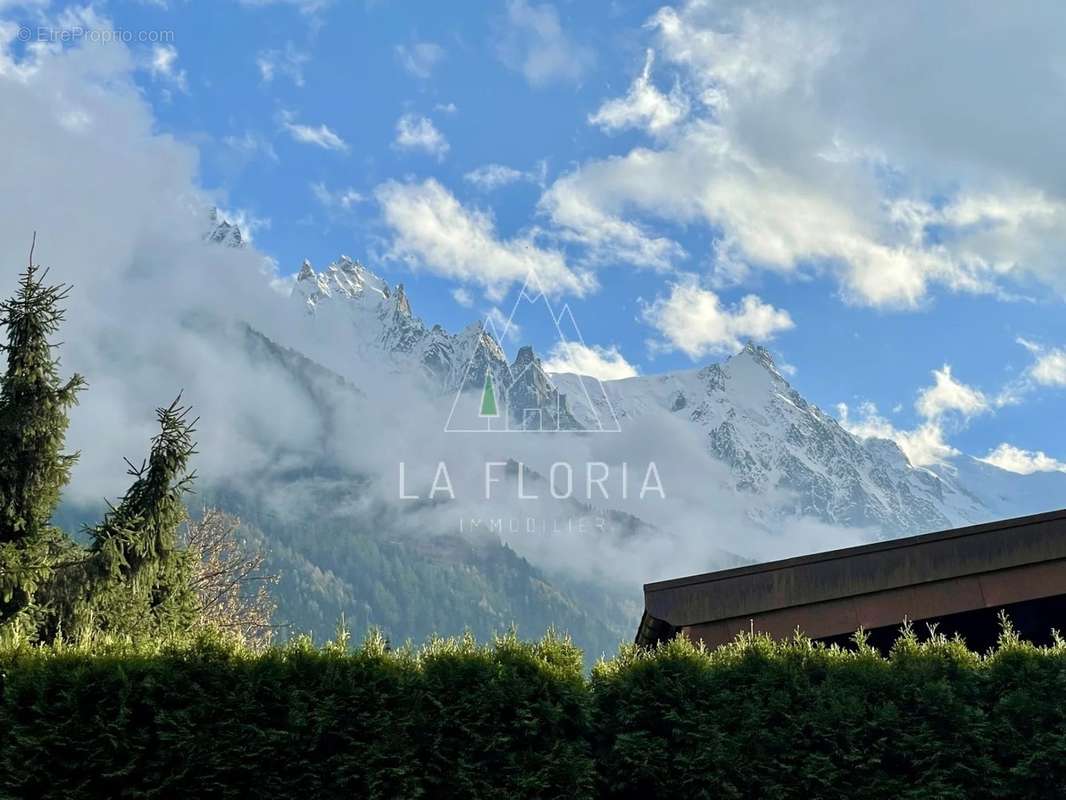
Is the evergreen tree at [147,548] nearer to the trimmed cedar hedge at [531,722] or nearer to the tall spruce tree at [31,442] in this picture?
the tall spruce tree at [31,442]

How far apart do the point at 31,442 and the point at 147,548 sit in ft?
7.47

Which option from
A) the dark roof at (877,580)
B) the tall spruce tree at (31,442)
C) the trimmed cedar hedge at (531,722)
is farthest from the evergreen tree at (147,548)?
the dark roof at (877,580)

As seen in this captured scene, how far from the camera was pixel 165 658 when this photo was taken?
10492 mm

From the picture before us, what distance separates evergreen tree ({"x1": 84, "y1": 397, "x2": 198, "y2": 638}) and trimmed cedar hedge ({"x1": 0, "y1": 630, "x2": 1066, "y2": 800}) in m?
3.83

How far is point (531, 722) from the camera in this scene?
9.96m

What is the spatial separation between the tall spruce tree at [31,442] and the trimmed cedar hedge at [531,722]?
146 inches

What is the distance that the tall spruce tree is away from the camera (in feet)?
45.4

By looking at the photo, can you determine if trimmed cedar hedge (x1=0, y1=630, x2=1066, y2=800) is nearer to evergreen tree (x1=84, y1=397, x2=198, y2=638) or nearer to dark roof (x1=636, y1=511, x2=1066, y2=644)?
dark roof (x1=636, y1=511, x2=1066, y2=644)

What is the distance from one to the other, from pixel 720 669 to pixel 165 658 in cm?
576

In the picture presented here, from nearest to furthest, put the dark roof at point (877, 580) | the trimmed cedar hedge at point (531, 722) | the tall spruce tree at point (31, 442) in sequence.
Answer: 1. the trimmed cedar hedge at point (531, 722)
2. the dark roof at point (877, 580)
3. the tall spruce tree at point (31, 442)

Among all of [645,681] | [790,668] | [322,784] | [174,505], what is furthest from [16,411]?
[790,668]

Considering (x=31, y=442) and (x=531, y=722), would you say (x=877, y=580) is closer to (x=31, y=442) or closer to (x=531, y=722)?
(x=531, y=722)

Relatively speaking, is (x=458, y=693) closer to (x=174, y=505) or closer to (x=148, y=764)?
(x=148, y=764)

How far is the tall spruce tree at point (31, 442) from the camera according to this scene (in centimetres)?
1384
